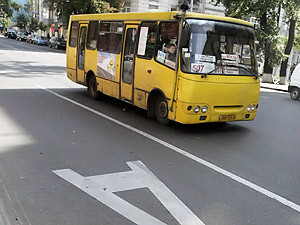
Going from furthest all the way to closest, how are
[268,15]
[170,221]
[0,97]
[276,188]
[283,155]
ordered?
[268,15] < [0,97] < [283,155] < [276,188] < [170,221]

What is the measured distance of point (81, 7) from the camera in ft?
143

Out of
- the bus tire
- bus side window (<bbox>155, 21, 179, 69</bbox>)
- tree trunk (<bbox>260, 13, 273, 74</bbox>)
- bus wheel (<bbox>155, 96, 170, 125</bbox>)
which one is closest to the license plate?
bus wheel (<bbox>155, 96, 170, 125</bbox>)

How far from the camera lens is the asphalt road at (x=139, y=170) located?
3941 millimetres

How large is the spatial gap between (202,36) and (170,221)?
4.48 metres

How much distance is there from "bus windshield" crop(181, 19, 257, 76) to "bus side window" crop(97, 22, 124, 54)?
290cm

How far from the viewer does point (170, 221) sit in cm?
377

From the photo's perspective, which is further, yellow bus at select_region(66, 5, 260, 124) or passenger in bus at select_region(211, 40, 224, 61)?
passenger in bus at select_region(211, 40, 224, 61)

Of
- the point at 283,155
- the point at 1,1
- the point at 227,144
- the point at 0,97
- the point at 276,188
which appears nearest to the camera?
the point at 276,188

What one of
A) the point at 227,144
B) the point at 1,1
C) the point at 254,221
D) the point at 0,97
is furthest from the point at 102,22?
the point at 1,1

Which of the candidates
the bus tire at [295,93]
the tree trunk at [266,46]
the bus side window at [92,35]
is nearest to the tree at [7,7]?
the tree trunk at [266,46]

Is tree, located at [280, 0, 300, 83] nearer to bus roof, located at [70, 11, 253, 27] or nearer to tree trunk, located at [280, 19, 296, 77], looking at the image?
tree trunk, located at [280, 19, 296, 77]

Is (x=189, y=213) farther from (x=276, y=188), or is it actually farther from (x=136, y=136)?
(x=136, y=136)

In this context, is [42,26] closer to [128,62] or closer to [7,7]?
[7,7]

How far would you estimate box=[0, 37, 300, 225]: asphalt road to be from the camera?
12.9 feet
